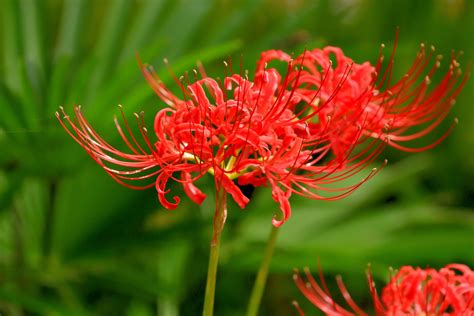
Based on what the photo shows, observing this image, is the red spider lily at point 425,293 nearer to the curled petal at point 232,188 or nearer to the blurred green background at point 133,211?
the curled petal at point 232,188

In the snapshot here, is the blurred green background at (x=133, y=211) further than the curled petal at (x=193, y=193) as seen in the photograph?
Yes

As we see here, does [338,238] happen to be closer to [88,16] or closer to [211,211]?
[211,211]

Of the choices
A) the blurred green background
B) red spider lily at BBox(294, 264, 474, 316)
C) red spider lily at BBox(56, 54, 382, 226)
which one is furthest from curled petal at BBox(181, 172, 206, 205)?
the blurred green background

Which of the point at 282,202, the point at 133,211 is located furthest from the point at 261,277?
the point at 133,211

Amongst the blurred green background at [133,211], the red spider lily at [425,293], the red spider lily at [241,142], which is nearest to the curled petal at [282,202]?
the red spider lily at [241,142]

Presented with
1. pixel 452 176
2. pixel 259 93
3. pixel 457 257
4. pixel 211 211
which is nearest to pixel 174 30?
pixel 211 211
